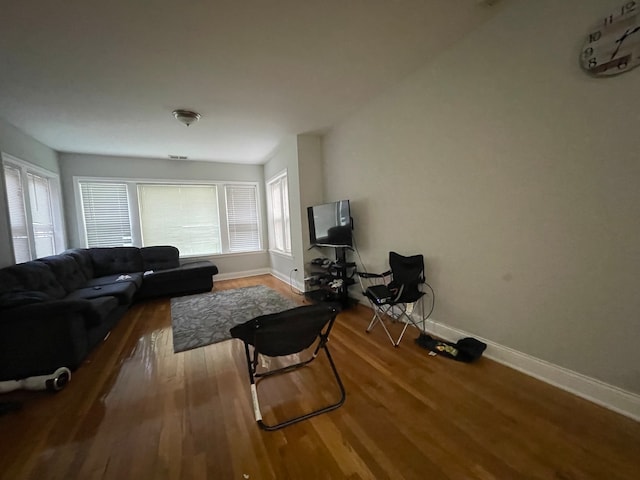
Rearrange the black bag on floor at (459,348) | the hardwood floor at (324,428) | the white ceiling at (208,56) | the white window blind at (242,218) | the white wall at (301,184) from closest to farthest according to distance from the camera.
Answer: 1. the hardwood floor at (324,428)
2. the white ceiling at (208,56)
3. the black bag on floor at (459,348)
4. the white wall at (301,184)
5. the white window blind at (242,218)

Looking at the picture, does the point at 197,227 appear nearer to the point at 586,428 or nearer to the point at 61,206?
the point at 61,206

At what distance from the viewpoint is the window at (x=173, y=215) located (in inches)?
191

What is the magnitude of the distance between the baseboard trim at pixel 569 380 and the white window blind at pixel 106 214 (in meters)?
6.07

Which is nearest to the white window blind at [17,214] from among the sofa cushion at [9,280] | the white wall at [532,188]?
the sofa cushion at [9,280]

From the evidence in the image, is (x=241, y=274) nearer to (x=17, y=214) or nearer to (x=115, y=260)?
(x=115, y=260)

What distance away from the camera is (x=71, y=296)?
122 inches

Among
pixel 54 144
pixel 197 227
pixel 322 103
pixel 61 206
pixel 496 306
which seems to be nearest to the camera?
pixel 496 306

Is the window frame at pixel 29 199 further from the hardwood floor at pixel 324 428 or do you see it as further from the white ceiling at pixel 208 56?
the hardwood floor at pixel 324 428

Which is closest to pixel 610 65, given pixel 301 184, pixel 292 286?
pixel 301 184

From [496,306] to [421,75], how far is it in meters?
2.28

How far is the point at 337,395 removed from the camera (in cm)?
181

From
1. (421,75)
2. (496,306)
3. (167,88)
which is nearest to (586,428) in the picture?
(496,306)

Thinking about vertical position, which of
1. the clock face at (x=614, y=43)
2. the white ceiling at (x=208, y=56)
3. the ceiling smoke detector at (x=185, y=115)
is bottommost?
the clock face at (x=614, y=43)

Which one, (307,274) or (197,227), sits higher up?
(197,227)
